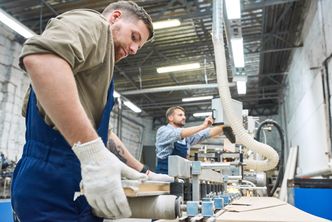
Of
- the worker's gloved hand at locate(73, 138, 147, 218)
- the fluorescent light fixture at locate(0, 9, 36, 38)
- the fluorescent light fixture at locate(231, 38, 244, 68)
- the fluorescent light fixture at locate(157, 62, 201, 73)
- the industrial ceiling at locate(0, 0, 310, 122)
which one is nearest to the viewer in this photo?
the worker's gloved hand at locate(73, 138, 147, 218)

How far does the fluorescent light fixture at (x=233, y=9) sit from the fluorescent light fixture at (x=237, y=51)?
0.84m

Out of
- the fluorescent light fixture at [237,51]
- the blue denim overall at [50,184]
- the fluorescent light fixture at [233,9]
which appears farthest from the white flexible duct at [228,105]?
the blue denim overall at [50,184]

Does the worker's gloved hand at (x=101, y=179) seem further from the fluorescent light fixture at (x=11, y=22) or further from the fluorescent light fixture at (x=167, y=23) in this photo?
the fluorescent light fixture at (x=167, y=23)

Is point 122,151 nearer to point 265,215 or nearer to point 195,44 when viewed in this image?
point 265,215

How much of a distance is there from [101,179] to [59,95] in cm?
22

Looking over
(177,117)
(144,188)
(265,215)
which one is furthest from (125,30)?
(177,117)

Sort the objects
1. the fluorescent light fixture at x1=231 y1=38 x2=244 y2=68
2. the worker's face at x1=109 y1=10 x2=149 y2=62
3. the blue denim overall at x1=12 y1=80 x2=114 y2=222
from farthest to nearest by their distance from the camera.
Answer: the fluorescent light fixture at x1=231 y1=38 x2=244 y2=68 < the worker's face at x1=109 y1=10 x2=149 y2=62 < the blue denim overall at x1=12 y1=80 x2=114 y2=222

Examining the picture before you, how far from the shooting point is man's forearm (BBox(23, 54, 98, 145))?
0.79 metres

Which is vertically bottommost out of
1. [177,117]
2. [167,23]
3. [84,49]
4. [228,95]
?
[84,49]

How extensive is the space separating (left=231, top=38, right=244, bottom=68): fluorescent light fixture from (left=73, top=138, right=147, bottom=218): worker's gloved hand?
177 inches

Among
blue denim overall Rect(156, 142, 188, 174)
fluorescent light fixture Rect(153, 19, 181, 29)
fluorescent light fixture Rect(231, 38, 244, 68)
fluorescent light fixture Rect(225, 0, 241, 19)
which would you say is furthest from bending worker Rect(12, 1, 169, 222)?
fluorescent light fixture Rect(153, 19, 181, 29)

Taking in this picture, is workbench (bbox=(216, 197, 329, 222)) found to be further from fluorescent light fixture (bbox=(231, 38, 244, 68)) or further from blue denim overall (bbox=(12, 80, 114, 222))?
fluorescent light fixture (bbox=(231, 38, 244, 68))

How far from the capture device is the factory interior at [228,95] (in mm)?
1623

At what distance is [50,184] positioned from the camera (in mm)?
897
